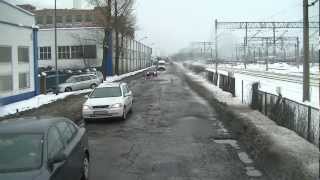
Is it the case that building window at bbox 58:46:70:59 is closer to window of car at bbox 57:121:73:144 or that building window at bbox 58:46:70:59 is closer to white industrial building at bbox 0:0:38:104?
white industrial building at bbox 0:0:38:104

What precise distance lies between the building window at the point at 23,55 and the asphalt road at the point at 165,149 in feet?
46.6

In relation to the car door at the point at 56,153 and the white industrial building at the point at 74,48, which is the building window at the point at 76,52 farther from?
the car door at the point at 56,153

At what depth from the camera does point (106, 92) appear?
72.7ft

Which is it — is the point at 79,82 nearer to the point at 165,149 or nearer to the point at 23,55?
the point at 23,55

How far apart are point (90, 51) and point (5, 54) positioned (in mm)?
42989

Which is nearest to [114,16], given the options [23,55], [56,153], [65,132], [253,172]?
[23,55]

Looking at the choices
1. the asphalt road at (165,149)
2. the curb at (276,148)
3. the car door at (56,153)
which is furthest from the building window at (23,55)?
the car door at (56,153)

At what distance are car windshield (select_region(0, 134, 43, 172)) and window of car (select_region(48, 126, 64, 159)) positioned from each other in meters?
0.15

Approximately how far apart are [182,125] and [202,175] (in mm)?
8525

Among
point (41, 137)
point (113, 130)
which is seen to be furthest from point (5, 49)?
point (41, 137)

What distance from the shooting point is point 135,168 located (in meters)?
11.1

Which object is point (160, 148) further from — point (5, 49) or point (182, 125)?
point (5, 49)

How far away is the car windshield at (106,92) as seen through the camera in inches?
860

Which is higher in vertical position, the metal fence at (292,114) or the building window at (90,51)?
the building window at (90,51)
